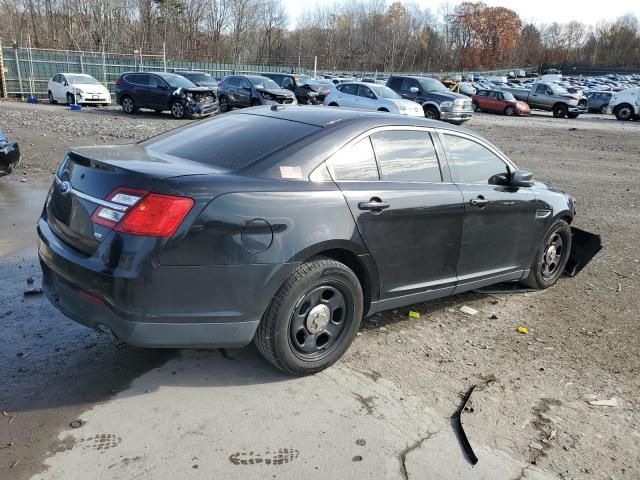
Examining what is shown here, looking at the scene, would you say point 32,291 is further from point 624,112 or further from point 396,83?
point 624,112

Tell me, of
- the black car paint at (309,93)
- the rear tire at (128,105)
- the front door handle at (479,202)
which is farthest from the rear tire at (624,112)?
the front door handle at (479,202)

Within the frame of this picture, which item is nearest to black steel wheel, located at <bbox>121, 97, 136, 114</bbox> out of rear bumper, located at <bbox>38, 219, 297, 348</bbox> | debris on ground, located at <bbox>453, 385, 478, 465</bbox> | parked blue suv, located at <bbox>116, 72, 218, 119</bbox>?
parked blue suv, located at <bbox>116, 72, 218, 119</bbox>

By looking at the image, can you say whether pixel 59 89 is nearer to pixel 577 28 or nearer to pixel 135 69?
pixel 135 69

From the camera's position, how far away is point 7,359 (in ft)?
11.5

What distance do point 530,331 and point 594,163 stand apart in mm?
11867

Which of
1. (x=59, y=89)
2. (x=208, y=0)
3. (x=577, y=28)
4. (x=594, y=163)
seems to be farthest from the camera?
(x=577, y=28)

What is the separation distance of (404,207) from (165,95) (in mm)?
19329

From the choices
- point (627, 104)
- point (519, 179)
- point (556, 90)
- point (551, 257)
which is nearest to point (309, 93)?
point (556, 90)

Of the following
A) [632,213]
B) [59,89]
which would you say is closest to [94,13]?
[59,89]

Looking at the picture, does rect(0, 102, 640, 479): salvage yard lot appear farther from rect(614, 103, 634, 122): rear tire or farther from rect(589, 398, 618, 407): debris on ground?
rect(614, 103, 634, 122): rear tire

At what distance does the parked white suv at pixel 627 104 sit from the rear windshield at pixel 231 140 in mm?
33230

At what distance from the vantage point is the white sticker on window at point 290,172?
333cm

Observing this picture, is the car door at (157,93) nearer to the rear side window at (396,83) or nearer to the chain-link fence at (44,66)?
the rear side window at (396,83)

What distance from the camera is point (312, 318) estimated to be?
11.4 feet
